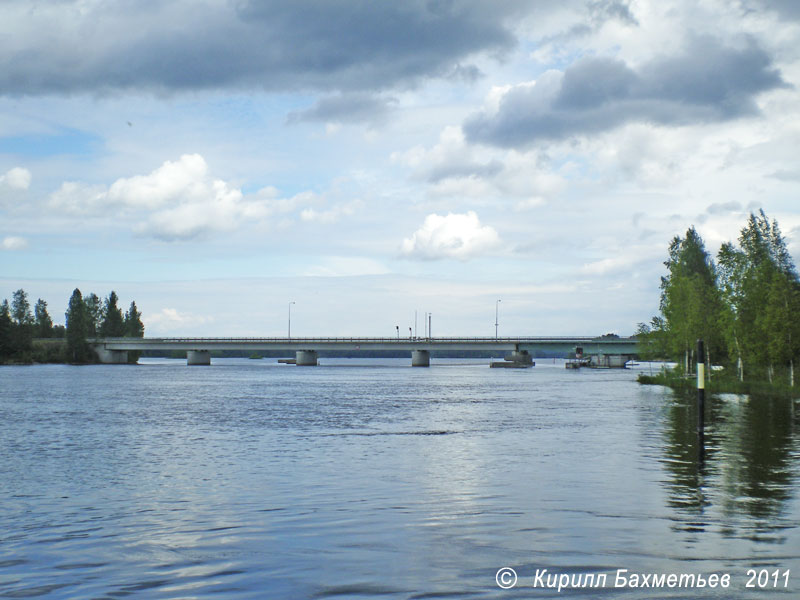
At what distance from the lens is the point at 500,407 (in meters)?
61.8

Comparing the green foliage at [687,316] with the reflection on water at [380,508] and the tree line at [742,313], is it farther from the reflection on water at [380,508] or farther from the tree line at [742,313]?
the reflection on water at [380,508]

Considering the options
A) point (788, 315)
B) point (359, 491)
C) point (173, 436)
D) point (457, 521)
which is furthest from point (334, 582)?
point (788, 315)

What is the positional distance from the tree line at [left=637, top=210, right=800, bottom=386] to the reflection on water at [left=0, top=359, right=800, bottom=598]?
33.4 meters

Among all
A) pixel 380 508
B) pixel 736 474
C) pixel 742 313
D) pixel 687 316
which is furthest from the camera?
pixel 687 316

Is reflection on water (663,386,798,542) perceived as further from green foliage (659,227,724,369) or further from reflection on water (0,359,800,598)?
green foliage (659,227,724,369)

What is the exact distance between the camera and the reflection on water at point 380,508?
491 inches

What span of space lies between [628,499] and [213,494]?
11078 millimetres

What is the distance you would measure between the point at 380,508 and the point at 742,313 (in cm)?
7202

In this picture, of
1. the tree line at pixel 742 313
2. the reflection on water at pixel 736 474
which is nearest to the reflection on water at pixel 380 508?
the reflection on water at pixel 736 474

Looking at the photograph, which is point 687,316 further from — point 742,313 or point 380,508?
point 380,508

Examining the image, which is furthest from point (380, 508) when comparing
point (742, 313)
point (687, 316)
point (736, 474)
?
point (687, 316)

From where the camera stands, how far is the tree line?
233 feet

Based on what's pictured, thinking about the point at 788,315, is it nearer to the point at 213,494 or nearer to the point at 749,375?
the point at 749,375

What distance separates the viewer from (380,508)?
60.7ft
